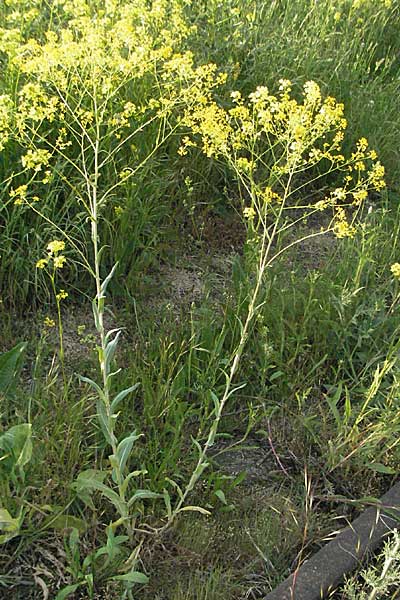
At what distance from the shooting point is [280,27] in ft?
14.4

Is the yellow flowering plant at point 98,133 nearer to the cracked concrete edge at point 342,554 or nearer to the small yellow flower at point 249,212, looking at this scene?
the small yellow flower at point 249,212

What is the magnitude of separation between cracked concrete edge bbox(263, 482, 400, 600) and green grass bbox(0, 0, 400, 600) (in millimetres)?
72

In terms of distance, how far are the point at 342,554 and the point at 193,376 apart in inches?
31.9

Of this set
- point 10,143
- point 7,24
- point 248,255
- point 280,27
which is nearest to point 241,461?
point 248,255

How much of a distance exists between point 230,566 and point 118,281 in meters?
1.33

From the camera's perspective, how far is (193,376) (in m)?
2.64

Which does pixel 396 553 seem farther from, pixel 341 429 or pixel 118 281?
pixel 118 281

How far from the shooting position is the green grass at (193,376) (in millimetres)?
2096

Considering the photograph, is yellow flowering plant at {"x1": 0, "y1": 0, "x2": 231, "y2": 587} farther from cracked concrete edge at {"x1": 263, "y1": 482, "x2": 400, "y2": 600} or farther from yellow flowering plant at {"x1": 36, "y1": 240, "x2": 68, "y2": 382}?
cracked concrete edge at {"x1": 263, "y1": 482, "x2": 400, "y2": 600}

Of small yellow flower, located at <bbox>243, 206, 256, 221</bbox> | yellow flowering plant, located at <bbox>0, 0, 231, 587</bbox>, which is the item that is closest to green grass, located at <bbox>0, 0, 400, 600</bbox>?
yellow flowering plant, located at <bbox>0, 0, 231, 587</bbox>

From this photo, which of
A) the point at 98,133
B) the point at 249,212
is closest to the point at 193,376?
the point at 249,212

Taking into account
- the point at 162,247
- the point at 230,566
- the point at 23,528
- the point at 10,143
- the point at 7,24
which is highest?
the point at 7,24

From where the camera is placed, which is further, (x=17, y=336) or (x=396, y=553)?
(x=17, y=336)

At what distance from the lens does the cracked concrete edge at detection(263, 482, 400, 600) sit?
203 centimetres
